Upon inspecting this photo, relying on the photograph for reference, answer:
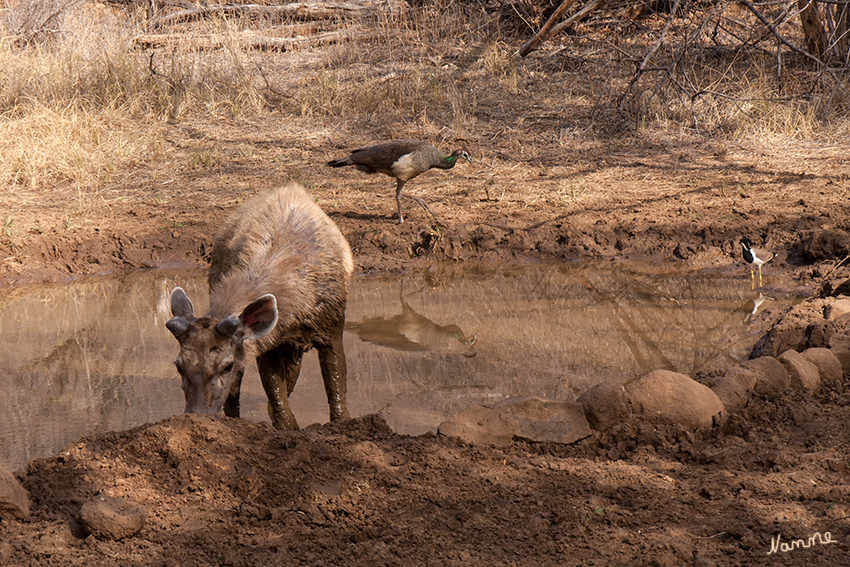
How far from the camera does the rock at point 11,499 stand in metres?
3.05

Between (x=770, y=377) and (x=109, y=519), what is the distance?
3405mm

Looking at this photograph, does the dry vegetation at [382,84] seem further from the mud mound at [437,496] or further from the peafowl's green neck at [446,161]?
the mud mound at [437,496]

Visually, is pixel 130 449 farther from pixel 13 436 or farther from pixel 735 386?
pixel 735 386

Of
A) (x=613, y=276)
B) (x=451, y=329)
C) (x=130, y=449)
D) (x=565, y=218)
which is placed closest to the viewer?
(x=130, y=449)

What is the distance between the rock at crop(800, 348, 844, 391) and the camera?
448 centimetres

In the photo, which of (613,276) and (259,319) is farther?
(613,276)

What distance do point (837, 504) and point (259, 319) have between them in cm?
283

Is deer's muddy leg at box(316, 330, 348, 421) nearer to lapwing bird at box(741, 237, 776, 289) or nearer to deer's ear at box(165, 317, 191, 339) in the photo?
deer's ear at box(165, 317, 191, 339)

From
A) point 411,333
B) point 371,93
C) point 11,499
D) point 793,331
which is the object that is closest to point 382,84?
point 371,93

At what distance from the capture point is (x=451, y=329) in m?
6.98

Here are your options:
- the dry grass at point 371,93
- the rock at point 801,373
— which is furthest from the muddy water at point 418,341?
the dry grass at point 371,93

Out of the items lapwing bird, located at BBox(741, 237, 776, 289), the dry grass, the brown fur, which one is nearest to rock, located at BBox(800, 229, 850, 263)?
lapwing bird, located at BBox(741, 237, 776, 289)

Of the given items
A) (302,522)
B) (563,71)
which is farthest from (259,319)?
(563,71)

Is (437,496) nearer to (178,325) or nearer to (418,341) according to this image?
(178,325)
